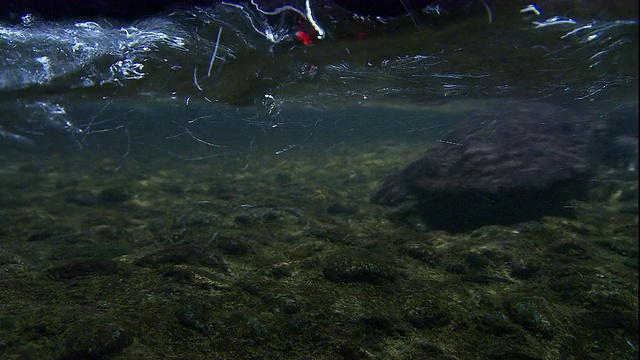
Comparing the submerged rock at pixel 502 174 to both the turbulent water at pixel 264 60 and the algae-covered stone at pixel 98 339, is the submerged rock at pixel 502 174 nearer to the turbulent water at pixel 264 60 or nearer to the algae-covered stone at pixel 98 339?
the turbulent water at pixel 264 60

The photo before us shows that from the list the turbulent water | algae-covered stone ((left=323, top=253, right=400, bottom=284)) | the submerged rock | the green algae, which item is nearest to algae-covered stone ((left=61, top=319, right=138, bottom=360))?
the green algae

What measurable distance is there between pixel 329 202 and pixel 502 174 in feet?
17.5

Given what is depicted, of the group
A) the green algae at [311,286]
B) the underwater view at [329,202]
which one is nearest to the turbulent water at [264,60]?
the underwater view at [329,202]

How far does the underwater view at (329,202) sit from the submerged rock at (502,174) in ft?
0.23

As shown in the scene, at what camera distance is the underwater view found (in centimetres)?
407

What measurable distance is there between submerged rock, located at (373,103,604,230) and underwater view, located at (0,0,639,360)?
2.8 inches

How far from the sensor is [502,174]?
980cm

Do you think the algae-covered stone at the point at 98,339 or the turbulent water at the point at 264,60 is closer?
the algae-covered stone at the point at 98,339

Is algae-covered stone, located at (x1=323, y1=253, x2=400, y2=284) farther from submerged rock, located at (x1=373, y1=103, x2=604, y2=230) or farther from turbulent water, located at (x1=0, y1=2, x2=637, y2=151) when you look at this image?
turbulent water, located at (x1=0, y1=2, x2=637, y2=151)

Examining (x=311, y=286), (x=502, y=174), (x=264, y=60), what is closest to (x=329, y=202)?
(x=264, y=60)

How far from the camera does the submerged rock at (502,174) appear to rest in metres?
9.02

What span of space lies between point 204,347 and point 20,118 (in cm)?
1240

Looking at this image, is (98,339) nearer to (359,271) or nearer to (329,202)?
(359,271)

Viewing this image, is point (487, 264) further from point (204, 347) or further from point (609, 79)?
point (609, 79)
